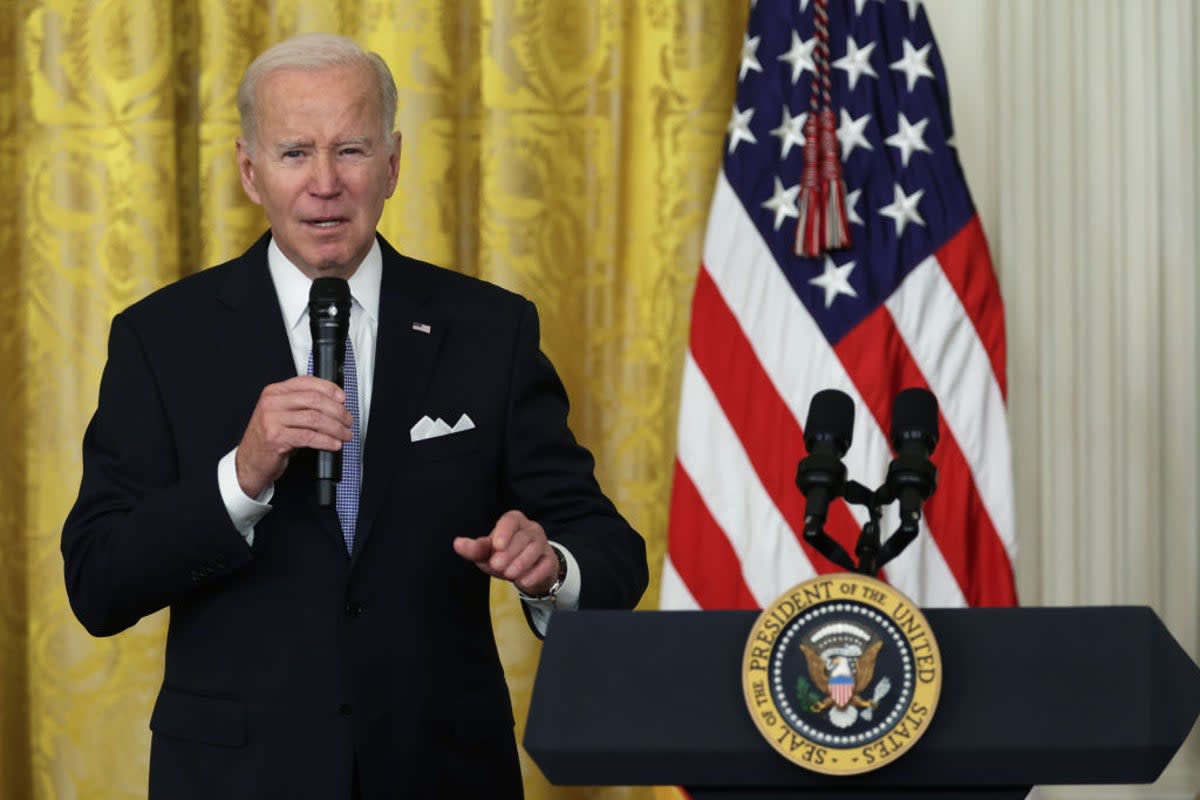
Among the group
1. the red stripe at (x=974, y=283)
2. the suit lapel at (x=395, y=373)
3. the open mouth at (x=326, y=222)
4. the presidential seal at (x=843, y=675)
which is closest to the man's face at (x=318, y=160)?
the open mouth at (x=326, y=222)

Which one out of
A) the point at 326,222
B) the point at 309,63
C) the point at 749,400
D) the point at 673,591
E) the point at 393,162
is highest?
the point at 309,63

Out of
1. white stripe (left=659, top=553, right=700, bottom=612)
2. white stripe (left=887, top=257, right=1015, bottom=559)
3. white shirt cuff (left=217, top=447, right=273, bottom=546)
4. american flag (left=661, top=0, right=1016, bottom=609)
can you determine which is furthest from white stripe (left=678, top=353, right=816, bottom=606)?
white shirt cuff (left=217, top=447, right=273, bottom=546)

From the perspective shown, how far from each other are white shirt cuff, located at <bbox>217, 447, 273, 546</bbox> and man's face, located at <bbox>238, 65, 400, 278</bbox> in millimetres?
356

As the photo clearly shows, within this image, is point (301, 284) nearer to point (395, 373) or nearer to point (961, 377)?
point (395, 373)

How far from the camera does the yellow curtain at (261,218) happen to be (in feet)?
12.5

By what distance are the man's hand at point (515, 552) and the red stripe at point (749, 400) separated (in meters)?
1.72

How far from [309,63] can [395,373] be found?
18.1 inches

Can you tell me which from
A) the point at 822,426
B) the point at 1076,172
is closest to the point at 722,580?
the point at 1076,172

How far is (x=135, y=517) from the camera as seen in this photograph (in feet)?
6.46

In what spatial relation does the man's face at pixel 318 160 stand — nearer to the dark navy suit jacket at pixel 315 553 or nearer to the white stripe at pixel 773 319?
the dark navy suit jacket at pixel 315 553

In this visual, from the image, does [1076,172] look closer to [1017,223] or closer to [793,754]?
[1017,223]

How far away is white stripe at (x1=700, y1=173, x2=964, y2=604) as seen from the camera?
3.59 metres

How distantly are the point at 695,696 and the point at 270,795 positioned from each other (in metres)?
0.76

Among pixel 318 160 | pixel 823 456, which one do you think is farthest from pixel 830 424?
pixel 318 160
